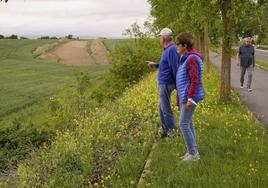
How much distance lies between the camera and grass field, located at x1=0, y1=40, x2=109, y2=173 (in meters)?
13.0

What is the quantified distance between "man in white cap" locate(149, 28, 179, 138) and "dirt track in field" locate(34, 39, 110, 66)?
3793 centimetres

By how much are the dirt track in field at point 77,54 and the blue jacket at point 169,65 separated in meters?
38.1

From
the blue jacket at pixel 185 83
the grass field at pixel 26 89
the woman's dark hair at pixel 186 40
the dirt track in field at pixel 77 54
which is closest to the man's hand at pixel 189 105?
the blue jacket at pixel 185 83

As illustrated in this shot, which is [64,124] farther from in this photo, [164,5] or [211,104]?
[164,5]

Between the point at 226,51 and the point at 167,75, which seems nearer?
the point at 167,75

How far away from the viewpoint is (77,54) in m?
55.2

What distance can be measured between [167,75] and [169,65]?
20cm

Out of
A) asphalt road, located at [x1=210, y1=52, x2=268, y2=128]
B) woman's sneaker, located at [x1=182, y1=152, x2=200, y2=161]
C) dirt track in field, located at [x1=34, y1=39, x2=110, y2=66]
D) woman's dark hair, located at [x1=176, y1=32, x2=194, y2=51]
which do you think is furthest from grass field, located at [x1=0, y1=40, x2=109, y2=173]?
asphalt road, located at [x1=210, y1=52, x2=268, y2=128]

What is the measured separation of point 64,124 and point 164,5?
524 inches

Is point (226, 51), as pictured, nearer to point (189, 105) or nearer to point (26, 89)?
point (189, 105)

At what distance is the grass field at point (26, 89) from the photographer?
12950 millimetres

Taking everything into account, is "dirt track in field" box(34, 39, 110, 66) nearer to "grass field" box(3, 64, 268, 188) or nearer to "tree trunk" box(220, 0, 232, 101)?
"tree trunk" box(220, 0, 232, 101)

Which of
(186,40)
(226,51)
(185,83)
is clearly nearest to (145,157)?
(185,83)

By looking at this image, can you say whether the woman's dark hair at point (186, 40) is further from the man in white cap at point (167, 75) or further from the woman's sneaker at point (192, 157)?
the woman's sneaker at point (192, 157)
